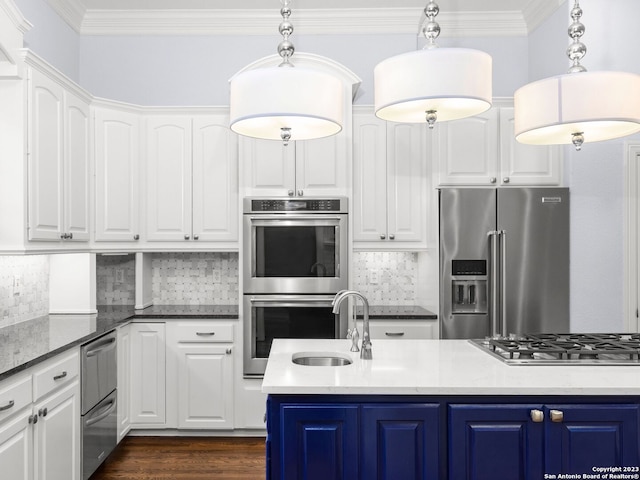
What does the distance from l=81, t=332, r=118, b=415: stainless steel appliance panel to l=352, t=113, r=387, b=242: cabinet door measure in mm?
1942

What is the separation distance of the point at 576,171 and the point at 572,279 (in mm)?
760

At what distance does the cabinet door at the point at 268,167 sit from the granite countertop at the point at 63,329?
98 cm

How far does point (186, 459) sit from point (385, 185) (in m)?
2.41

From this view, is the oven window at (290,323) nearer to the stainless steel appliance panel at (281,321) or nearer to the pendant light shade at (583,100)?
the stainless steel appliance panel at (281,321)

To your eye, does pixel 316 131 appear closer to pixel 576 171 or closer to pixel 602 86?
pixel 602 86

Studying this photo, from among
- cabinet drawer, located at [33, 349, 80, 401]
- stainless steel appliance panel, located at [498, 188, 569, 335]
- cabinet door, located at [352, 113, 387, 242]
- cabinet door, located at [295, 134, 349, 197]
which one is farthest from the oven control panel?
cabinet drawer, located at [33, 349, 80, 401]

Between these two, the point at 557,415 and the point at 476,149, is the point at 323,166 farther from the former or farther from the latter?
the point at 557,415

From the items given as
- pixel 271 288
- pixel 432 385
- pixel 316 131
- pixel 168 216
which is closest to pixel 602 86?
pixel 316 131

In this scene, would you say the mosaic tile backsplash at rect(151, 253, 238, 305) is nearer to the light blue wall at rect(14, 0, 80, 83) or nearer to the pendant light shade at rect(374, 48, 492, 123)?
the light blue wall at rect(14, 0, 80, 83)

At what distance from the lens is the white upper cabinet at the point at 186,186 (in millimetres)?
3959

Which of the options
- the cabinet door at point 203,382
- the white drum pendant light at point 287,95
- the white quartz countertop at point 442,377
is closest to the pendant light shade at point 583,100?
the white drum pendant light at point 287,95

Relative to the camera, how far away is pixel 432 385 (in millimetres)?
1954

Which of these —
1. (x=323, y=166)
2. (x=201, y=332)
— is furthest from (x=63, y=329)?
(x=323, y=166)

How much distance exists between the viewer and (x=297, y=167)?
3.86 metres
